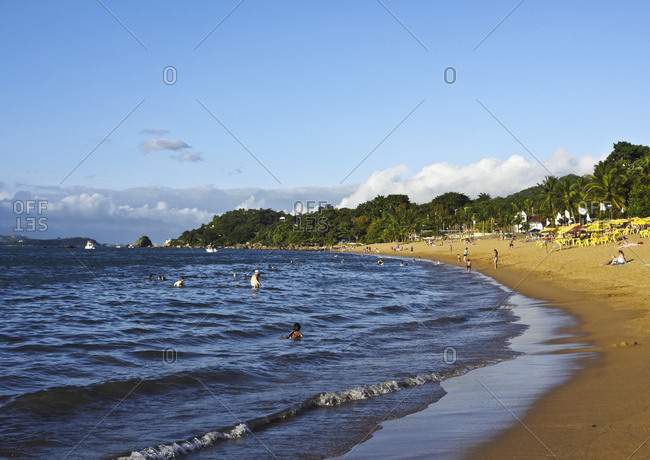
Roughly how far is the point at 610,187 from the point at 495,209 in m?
68.9

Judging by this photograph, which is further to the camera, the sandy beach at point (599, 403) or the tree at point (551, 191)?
the tree at point (551, 191)

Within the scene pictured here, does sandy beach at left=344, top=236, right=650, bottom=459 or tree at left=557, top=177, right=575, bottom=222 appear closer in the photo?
sandy beach at left=344, top=236, right=650, bottom=459

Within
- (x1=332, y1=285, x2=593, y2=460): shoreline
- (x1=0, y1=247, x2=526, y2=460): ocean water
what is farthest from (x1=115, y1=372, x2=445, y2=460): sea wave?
(x1=332, y1=285, x2=593, y2=460): shoreline

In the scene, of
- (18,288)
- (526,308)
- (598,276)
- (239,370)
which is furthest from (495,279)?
(18,288)

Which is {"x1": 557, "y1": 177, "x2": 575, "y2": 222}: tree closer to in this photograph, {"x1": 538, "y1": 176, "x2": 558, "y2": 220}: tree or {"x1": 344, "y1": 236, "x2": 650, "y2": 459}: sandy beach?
{"x1": 538, "y1": 176, "x2": 558, "y2": 220}: tree

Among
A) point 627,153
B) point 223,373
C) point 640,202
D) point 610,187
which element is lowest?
point 223,373

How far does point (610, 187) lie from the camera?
247 ft

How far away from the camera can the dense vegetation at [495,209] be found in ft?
251

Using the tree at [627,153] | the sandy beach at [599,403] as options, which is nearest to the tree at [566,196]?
the tree at [627,153]

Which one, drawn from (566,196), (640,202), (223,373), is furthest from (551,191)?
(223,373)

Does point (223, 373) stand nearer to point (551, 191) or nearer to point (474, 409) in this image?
point (474, 409)

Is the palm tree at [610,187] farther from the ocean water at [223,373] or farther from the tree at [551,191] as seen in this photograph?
the ocean water at [223,373]

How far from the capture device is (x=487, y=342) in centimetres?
1451

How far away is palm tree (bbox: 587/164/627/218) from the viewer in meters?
75.2
